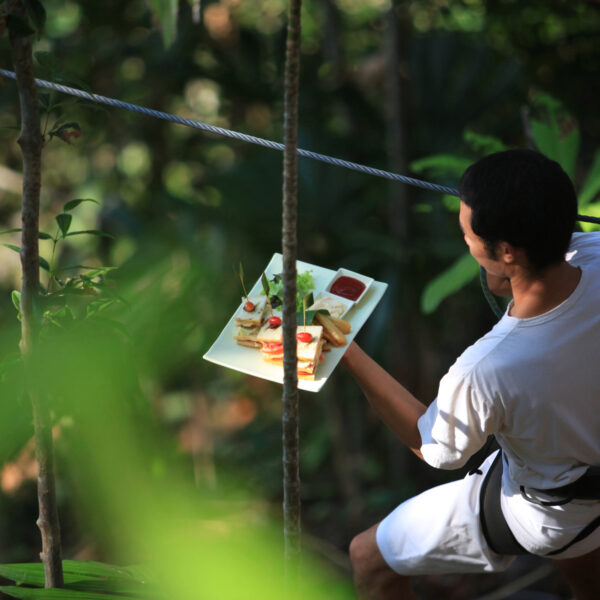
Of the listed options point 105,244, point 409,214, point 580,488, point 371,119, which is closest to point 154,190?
point 105,244

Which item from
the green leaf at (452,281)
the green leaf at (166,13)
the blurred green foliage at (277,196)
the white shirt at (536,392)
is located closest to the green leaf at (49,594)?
the white shirt at (536,392)

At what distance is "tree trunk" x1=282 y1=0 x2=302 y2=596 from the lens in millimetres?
765

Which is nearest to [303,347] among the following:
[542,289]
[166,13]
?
[542,289]

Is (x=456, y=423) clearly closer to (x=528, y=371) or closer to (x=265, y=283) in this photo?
(x=528, y=371)

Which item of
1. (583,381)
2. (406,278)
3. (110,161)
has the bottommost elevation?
(583,381)

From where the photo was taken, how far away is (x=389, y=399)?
114 cm

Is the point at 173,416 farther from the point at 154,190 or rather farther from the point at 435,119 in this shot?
the point at 435,119

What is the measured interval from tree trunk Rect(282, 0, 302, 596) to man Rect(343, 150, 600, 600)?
25 centimetres

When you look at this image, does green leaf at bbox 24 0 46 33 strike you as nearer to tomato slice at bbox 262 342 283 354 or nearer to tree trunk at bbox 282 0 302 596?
tree trunk at bbox 282 0 302 596

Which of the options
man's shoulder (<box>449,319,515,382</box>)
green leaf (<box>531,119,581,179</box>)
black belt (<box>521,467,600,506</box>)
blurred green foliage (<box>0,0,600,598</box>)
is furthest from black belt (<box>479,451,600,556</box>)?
green leaf (<box>531,119,581,179</box>)

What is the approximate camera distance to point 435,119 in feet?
9.27

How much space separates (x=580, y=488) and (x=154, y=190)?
277cm

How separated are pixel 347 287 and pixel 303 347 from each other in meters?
0.18

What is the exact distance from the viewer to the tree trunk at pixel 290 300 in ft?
2.51
